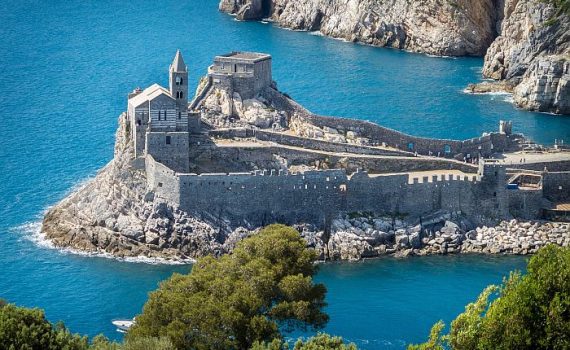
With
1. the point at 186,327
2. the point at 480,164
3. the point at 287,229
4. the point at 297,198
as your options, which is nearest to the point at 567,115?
the point at 480,164

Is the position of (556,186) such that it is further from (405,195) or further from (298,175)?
(298,175)

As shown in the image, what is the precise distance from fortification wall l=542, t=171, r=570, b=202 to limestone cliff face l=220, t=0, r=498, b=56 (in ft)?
210

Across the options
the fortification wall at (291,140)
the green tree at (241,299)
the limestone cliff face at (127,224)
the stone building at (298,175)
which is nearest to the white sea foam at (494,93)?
the stone building at (298,175)

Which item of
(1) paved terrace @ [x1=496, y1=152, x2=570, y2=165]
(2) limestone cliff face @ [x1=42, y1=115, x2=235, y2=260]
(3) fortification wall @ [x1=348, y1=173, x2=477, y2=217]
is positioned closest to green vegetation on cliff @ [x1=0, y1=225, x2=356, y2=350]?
(2) limestone cliff face @ [x1=42, y1=115, x2=235, y2=260]

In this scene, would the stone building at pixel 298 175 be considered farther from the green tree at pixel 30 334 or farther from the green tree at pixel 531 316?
the green tree at pixel 531 316

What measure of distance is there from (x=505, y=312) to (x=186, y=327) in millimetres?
14535

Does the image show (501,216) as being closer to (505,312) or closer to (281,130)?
(281,130)

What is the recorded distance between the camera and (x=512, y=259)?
87.4m

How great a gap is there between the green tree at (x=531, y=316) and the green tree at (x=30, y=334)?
50.1ft

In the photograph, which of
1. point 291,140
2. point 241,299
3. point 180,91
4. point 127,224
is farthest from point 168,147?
point 241,299

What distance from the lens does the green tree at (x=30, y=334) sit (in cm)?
5659

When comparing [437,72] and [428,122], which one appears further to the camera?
[437,72]

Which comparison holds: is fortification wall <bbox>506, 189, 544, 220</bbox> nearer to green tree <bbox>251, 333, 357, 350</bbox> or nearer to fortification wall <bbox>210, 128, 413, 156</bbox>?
fortification wall <bbox>210, 128, 413, 156</bbox>

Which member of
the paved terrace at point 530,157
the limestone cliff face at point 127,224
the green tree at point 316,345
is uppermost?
the paved terrace at point 530,157
